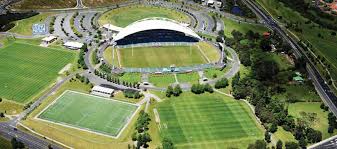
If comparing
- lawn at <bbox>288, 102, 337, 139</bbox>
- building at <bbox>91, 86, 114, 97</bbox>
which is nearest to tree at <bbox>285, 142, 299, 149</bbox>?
lawn at <bbox>288, 102, 337, 139</bbox>

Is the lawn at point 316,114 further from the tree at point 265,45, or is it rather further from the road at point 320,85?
the tree at point 265,45

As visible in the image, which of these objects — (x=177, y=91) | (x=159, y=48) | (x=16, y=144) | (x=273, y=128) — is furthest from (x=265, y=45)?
(x=16, y=144)

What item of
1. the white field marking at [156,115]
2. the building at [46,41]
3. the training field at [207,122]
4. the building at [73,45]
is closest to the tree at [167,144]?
the training field at [207,122]

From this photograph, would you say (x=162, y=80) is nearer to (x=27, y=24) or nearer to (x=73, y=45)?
(x=73, y=45)

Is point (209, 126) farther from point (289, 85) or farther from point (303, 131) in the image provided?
point (289, 85)

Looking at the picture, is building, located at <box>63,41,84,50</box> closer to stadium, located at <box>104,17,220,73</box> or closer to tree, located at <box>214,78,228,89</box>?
stadium, located at <box>104,17,220,73</box>
